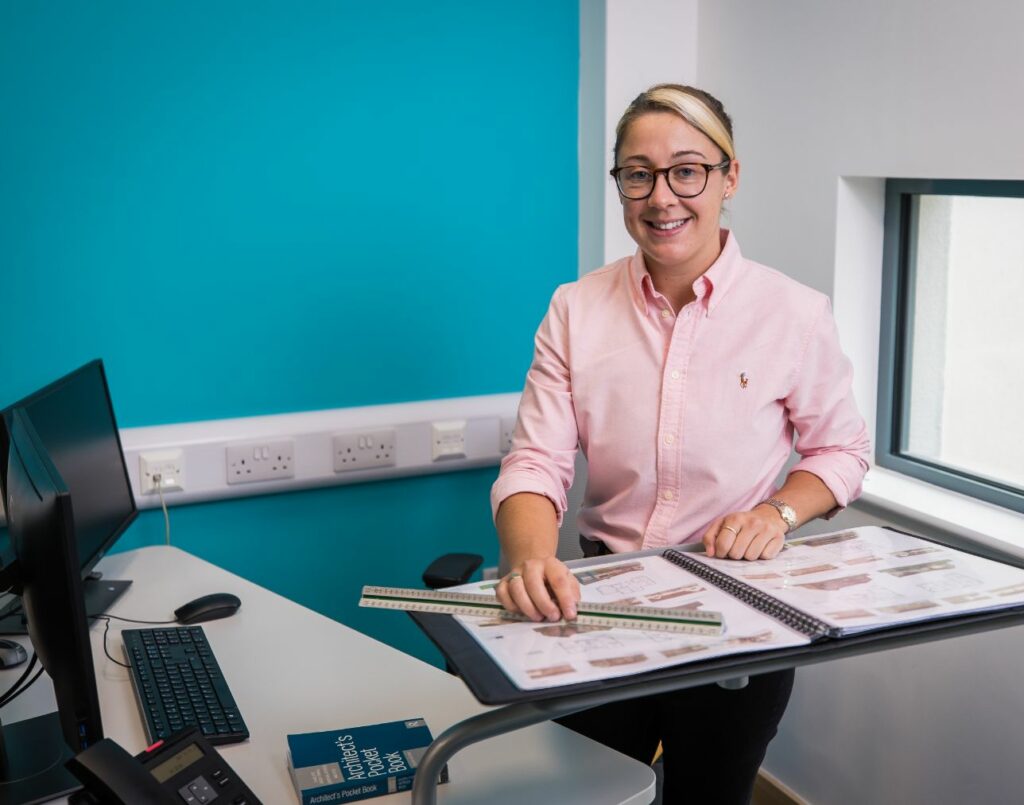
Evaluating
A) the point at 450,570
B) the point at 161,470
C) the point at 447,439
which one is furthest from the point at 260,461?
the point at 450,570

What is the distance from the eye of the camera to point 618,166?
6.03 ft

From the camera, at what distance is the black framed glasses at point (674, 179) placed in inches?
70.1

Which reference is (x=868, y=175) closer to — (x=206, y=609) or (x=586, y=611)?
(x=586, y=611)

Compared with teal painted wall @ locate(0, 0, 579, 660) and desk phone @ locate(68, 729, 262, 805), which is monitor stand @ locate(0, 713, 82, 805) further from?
teal painted wall @ locate(0, 0, 579, 660)

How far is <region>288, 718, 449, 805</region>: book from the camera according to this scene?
140 cm

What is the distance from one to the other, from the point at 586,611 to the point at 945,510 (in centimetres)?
124

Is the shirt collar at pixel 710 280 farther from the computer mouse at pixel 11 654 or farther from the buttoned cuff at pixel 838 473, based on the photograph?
the computer mouse at pixel 11 654

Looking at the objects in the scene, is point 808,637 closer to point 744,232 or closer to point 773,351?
point 773,351

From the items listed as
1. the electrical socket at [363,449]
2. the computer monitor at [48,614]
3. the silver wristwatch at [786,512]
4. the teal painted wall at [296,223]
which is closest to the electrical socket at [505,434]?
the teal painted wall at [296,223]

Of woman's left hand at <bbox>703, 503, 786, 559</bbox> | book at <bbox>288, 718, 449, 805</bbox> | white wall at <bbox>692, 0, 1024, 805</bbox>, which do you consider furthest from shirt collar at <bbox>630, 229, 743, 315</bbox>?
book at <bbox>288, 718, 449, 805</bbox>

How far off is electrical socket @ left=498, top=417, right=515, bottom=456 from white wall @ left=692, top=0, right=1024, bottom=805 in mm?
721

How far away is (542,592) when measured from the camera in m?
1.31

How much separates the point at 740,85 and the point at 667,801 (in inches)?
66.8

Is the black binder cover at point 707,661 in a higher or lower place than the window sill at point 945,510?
higher
